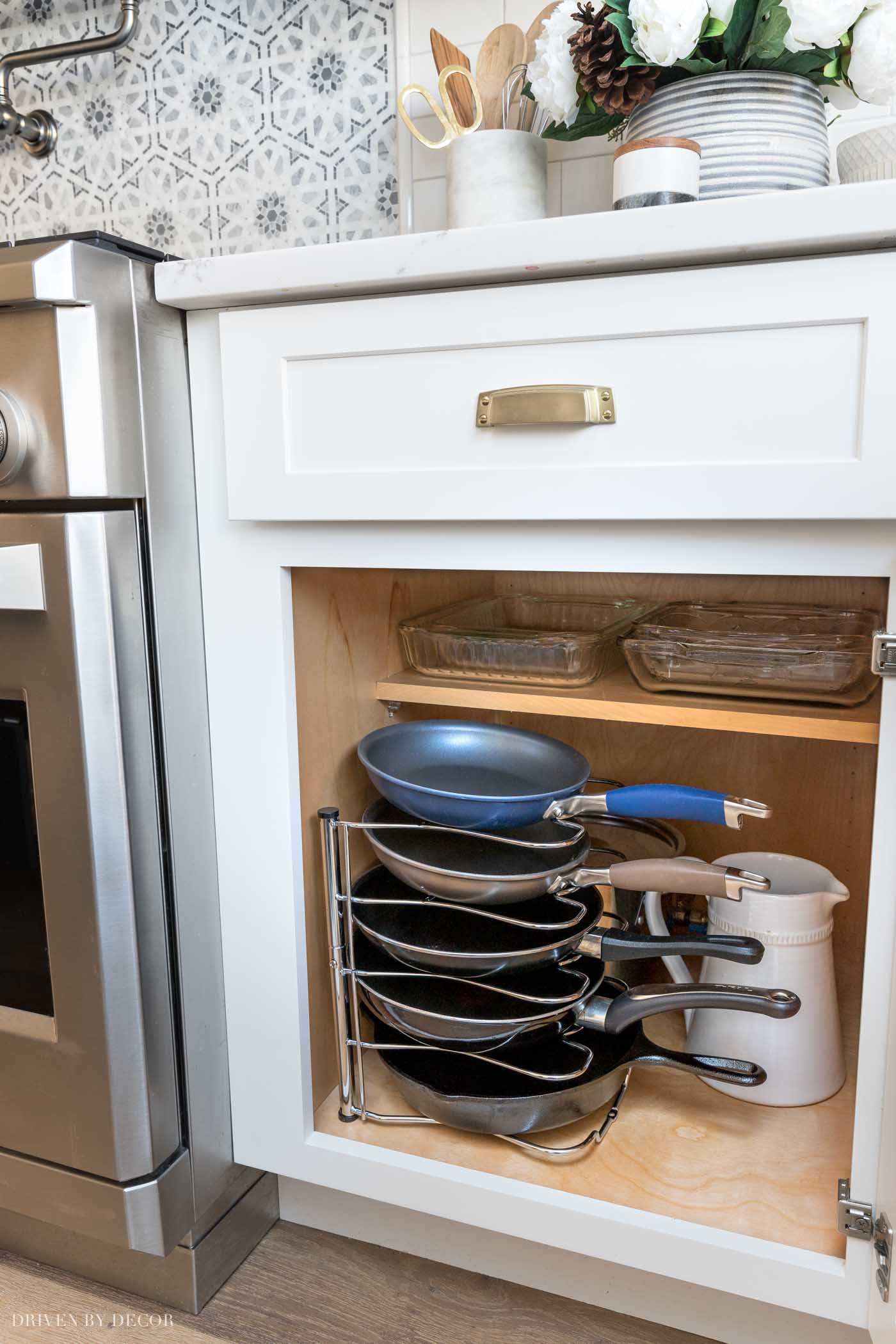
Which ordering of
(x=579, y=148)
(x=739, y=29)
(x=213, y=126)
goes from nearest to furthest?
(x=739, y=29)
(x=579, y=148)
(x=213, y=126)

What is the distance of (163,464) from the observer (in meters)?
0.79

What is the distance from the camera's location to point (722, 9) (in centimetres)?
72

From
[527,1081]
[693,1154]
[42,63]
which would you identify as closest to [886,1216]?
[693,1154]

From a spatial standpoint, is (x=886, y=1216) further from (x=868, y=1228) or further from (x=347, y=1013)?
(x=347, y=1013)

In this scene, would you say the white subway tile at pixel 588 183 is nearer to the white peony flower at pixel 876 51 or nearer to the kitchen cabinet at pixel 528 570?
the white peony flower at pixel 876 51

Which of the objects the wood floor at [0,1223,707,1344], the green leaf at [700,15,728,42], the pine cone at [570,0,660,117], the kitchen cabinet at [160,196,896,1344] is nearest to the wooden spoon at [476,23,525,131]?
the pine cone at [570,0,660,117]

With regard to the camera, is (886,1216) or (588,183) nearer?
(886,1216)

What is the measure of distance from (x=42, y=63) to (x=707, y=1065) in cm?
146

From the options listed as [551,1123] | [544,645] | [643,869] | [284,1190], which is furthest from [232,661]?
[284,1190]

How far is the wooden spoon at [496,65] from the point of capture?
0.91 meters

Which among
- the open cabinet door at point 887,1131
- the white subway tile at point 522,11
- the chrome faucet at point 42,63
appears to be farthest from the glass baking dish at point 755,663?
the chrome faucet at point 42,63

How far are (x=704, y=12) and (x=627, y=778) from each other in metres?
0.78

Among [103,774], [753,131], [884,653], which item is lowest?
[103,774]

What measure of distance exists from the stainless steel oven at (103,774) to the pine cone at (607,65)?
1.31 ft
